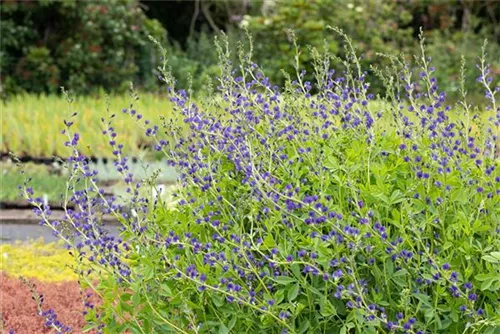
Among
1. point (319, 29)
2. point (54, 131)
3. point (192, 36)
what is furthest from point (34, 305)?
point (192, 36)

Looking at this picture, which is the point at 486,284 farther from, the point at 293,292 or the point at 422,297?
the point at 293,292

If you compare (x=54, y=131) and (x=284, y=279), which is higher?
(x=284, y=279)

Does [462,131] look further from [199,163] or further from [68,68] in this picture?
[68,68]

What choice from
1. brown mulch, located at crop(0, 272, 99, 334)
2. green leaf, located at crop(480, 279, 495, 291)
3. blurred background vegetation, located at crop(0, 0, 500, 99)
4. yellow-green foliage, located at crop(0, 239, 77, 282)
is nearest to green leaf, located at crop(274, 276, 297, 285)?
green leaf, located at crop(480, 279, 495, 291)

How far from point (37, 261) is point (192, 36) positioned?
44.8 feet

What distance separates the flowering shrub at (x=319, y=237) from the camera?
3010 millimetres

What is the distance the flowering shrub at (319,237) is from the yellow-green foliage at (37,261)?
9.27ft

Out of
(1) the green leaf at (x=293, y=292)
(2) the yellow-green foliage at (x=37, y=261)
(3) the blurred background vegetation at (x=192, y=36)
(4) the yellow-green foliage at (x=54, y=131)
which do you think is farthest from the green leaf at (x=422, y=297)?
(3) the blurred background vegetation at (x=192, y=36)

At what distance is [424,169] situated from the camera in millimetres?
3391

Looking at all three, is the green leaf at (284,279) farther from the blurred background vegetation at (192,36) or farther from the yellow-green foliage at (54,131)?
the blurred background vegetation at (192,36)

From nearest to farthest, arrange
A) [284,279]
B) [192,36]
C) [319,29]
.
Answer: [284,279] < [319,29] < [192,36]

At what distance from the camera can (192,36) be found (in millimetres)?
19922

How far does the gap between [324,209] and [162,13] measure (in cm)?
1773

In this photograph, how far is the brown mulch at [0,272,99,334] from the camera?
478cm
